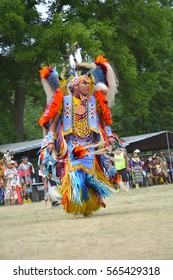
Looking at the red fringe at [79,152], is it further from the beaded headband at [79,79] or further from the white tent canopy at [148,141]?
the white tent canopy at [148,141]

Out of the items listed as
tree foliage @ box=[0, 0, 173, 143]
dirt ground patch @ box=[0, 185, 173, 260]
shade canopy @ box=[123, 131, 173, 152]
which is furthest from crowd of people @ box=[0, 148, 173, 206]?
dirt ground patch @ box=[0, 185, 173, 260]

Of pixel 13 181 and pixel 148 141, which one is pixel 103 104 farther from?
pixel 148 141

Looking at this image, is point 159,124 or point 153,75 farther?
point 159,124

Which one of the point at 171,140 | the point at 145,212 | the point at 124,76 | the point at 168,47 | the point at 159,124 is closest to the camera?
the point at 145,212

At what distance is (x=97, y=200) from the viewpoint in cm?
1143

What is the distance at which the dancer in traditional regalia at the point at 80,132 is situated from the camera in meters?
11.2

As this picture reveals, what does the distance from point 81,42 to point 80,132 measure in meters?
18.7

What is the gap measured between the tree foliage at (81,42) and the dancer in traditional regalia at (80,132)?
17.5 meters
